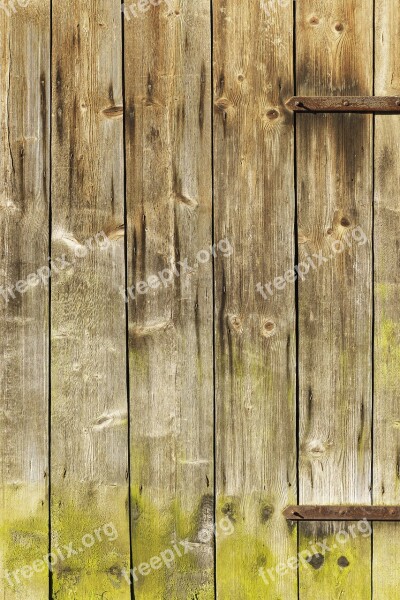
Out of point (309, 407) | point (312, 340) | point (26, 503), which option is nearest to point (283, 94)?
point (312, 340)

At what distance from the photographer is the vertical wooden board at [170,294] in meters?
1.72

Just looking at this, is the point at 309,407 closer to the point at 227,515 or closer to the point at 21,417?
the point at 227,515

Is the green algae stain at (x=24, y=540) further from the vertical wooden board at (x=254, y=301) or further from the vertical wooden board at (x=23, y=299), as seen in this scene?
the vertical wooden board at (x=254, y=301)

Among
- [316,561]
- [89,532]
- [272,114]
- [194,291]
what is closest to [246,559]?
[316,561]

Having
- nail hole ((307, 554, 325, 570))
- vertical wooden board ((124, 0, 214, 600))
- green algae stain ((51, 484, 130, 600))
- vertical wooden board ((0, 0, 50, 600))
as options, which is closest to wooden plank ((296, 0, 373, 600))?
nail hole ((307, 554, 325, 570))

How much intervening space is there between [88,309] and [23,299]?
7.1 inches

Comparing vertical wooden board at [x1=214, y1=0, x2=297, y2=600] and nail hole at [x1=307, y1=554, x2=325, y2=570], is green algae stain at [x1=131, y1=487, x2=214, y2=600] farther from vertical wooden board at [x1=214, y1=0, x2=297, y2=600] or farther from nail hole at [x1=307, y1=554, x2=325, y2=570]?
nail hole at [x1=307, y1=554, x2=325, y2=570]

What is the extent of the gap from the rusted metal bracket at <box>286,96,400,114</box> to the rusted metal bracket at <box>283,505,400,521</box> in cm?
110

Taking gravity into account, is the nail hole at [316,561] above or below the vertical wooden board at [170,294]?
below

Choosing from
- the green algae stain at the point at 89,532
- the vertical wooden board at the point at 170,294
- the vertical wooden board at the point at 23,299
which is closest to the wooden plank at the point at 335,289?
the vertical wooden board at the point at 170,294

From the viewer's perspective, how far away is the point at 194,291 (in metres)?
1.73

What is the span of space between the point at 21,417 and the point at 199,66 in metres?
1.09

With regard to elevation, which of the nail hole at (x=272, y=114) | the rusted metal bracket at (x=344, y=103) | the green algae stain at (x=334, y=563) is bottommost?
the green algae stain at (x=334, y=563)

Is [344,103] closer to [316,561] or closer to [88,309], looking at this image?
[88,309]
